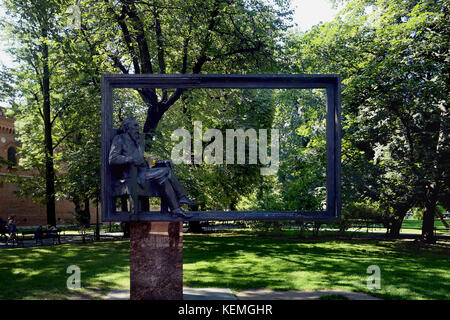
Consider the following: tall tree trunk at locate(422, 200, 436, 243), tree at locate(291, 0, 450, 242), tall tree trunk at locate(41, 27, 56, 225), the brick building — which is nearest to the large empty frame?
tree at locate(291, 0, 450, 242)

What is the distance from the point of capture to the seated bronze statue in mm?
5613

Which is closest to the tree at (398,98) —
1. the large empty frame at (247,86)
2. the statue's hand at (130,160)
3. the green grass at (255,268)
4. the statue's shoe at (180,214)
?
the green grass at (255,268)

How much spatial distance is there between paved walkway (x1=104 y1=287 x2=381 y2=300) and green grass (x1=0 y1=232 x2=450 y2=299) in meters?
0.43

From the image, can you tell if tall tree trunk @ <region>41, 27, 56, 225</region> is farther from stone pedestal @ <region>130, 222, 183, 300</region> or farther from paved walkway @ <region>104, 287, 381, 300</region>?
stone pedestal @ <region>130, 222, 183, 300</region>

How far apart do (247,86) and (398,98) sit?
436 inches

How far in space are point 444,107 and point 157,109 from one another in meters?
11.4

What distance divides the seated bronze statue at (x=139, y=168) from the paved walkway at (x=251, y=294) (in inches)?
90.6

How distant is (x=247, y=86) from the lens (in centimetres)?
586

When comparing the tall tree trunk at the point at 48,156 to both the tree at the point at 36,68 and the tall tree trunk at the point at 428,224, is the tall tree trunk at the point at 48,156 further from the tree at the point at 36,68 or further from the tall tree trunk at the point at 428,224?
the tall tree trunk at the point at 428,224

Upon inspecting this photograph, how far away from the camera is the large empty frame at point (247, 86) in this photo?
5.65 m

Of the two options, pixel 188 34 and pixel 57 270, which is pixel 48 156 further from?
pixel 188 34

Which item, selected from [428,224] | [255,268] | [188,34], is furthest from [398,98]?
[255,268]

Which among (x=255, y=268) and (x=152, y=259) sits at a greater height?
(x=152, y=259)

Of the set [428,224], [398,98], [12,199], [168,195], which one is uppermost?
[398,98]
